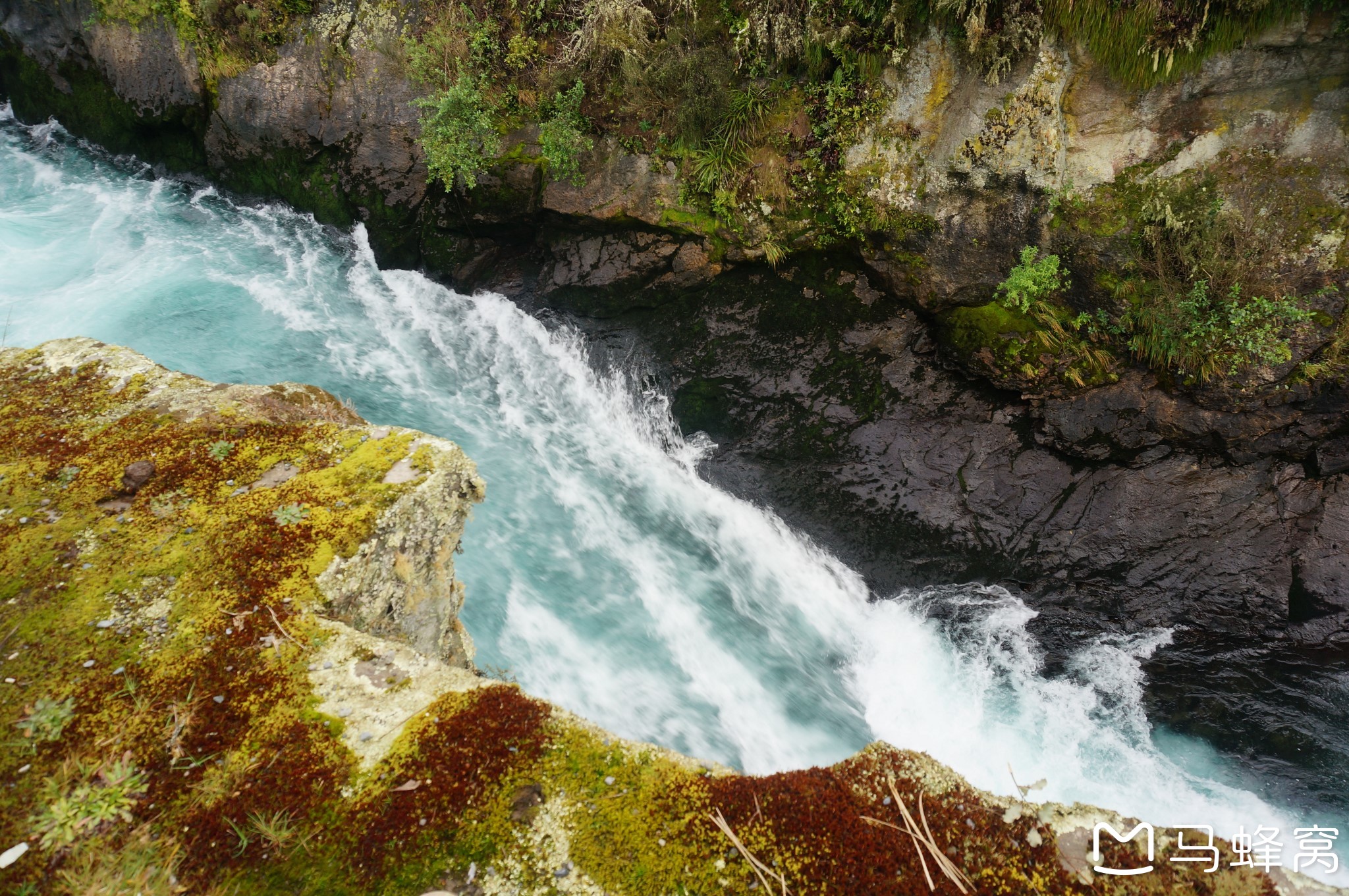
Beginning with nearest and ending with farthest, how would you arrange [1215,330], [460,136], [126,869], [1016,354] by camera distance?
[126,869], [1215,330], [1016,354], [460,136]

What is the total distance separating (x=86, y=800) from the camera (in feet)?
9.92

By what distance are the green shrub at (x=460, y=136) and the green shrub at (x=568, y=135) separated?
971mm

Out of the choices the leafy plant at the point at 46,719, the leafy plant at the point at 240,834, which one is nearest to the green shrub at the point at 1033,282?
the leafy plant at the point at 240,834

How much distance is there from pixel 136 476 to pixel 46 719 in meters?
1.83

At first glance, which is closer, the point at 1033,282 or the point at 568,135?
the point at 1033,282

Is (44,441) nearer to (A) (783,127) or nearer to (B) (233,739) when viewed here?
Answer: (B) (233,739)

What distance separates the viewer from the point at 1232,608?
7996 mm

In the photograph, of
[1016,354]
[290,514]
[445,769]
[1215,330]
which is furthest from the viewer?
[1016,354]

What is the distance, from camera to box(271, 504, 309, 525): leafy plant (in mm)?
4402

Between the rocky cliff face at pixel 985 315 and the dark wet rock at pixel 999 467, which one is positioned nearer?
the rocky cliff face at pixel 985 315

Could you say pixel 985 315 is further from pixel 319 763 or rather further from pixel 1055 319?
pixel 319 763

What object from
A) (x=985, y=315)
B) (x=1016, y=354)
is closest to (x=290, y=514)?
(x=985, y=315)

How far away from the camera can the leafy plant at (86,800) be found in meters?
2.92

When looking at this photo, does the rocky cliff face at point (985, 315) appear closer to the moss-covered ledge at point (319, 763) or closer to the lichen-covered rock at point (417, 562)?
the lichen-covered rock at point (417, 562)
